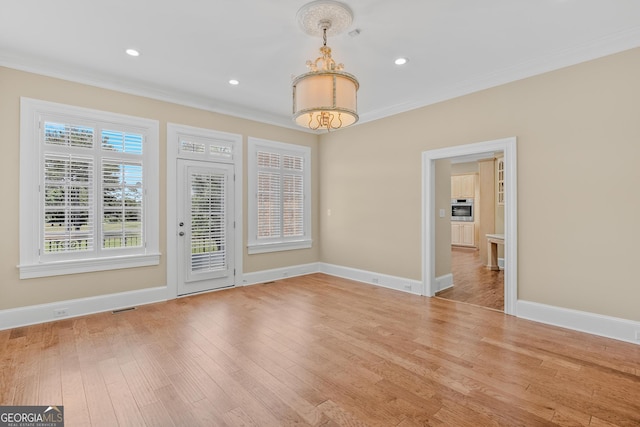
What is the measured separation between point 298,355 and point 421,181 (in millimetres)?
3241

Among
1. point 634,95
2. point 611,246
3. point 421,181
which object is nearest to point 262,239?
point 421,181

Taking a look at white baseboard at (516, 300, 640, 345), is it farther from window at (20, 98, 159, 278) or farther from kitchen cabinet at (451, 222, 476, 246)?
kitchen cabinet at (451, 222, 476, 246)

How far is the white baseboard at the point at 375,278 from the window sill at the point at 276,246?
637 mm

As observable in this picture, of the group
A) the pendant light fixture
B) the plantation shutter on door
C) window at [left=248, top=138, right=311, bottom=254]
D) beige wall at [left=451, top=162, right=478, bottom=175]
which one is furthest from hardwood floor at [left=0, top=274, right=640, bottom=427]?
beige wall at [left=451, top=162, right=478, bottom=175]

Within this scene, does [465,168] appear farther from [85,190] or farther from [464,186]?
[85,190]

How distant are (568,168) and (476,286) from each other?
8.50 feet

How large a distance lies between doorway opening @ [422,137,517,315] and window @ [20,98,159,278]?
4076 millimetres

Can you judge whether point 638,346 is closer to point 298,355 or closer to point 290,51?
point 298,355

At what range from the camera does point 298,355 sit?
2.85m

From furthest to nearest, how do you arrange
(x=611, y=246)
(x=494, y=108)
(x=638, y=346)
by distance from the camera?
(x=494, y=108)
(x=611, y=246)
(x=638, y=346)

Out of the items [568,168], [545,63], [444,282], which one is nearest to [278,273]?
[444,282]

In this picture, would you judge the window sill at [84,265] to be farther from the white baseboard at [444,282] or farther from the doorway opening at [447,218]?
the white baseboard at [444,282]

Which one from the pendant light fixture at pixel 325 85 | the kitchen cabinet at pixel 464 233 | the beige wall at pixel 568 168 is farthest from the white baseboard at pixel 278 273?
the kitchen cabinet at pixel 464 233

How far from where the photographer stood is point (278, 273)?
5.86 meters
